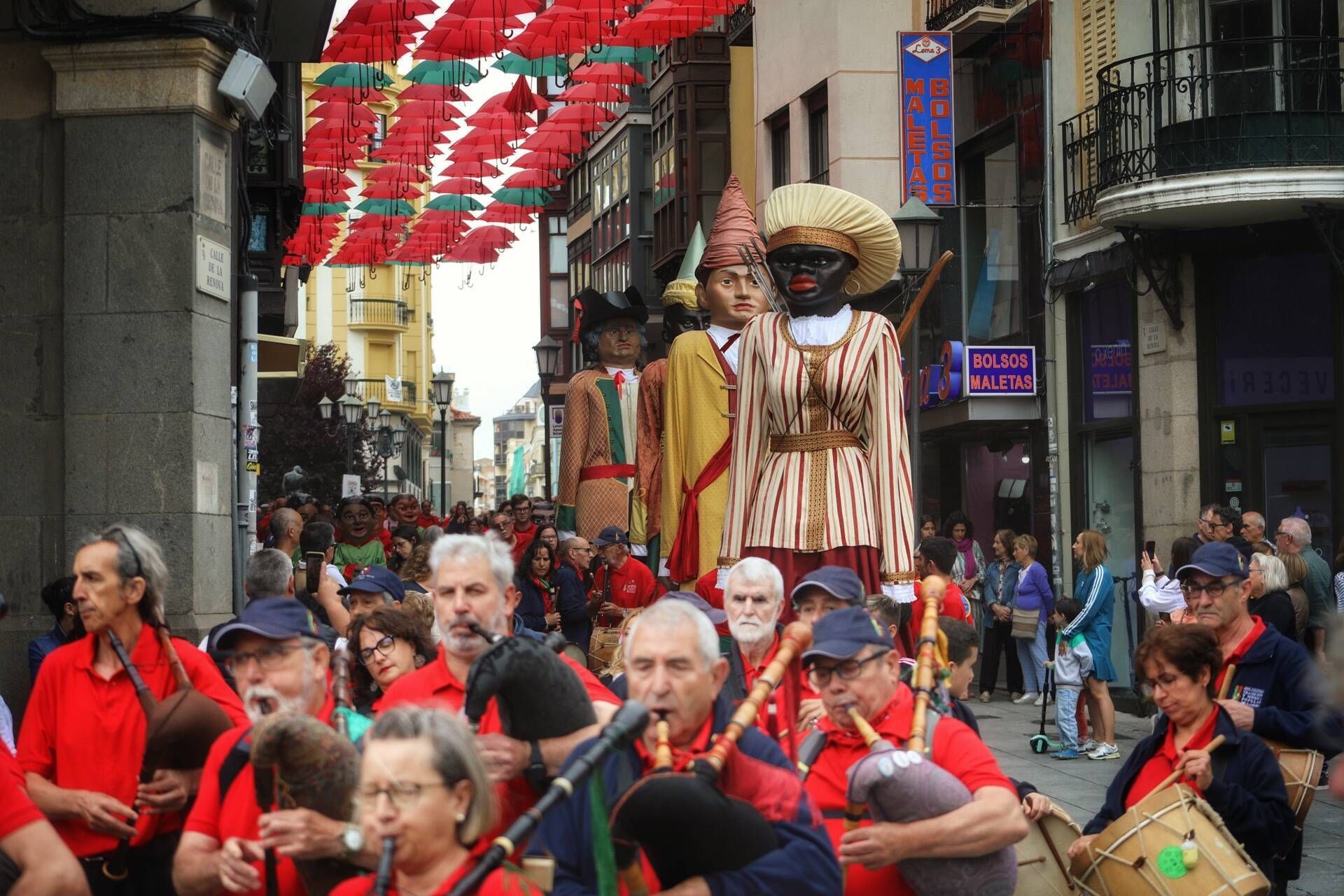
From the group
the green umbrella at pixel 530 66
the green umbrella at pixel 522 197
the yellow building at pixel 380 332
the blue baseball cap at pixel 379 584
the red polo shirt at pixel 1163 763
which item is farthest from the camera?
the yellow building at pixel 380 332

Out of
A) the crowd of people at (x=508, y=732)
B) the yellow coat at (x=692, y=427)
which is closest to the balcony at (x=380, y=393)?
the yellow coat at (x=692, y=427)

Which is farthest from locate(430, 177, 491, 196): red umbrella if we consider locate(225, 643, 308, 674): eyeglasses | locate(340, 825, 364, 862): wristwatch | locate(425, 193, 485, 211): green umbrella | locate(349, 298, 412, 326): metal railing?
locate(349, 298, 412, 326): metal railing

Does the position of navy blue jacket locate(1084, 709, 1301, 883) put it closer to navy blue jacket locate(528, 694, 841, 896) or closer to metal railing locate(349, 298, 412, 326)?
navy blue jacket locate(528, 694, 841, 896)

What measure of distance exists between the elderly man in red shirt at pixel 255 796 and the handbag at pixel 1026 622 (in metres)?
13.2

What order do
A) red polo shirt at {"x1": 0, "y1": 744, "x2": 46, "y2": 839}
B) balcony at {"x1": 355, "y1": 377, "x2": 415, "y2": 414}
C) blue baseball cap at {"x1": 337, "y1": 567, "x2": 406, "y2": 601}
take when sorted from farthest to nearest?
balcony at {"x1": 355, "y1": 377, "x2": 415, "y2": 414}
blue baseball cap at {"x1": 337, "y1": 567, "x2": 406, "y2": 601}
red polo shirt at {"x1": 0, "y1": 744, "x2": 46, "y2": 839}

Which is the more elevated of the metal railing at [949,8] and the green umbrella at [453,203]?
the metal railing at [949,8]

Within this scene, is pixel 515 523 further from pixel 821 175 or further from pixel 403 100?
pixel 821 175

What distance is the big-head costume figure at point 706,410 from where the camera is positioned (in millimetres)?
8836

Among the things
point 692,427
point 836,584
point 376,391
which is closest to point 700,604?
point 836,584

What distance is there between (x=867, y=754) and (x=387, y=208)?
1815 centimetres

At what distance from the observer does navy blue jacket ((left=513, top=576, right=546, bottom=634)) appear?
1279 centimetres

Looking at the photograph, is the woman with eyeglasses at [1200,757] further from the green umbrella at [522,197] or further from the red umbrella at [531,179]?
the green umbrella at [522,197]

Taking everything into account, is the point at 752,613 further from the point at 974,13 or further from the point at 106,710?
the point at 974,13

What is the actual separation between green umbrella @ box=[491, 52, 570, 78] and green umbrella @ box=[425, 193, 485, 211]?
139 inches
